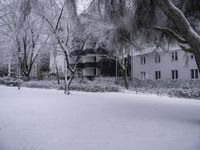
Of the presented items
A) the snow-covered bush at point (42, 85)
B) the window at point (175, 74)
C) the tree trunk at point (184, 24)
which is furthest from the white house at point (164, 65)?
the tree trunk at point (184, 24)

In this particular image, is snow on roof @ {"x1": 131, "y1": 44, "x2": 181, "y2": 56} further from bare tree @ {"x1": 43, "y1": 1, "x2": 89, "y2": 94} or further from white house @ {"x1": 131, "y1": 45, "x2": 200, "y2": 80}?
bare tree @ {"x1": 43, "y1": 1, "x2": 89, "y2": 94}

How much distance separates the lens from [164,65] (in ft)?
107

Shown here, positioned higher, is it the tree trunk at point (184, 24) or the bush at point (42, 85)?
the tree trunk at point (184, 24)

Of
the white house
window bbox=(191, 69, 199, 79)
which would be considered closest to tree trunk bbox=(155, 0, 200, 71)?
the white house

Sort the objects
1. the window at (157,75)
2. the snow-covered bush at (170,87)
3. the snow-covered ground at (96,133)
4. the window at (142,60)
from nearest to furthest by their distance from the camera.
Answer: the snow-covered ground at (96,133) → the snow-covered bush at (170,87) → the window at (157,75) → the window at (142,60)

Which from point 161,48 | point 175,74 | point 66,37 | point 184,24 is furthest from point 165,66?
point 184,24

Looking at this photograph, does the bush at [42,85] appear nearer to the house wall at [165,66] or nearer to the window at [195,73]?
the house wall at [165,66]

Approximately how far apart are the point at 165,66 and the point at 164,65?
0.73 feet

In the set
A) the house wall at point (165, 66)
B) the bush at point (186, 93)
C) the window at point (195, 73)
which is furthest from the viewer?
the house wall at point (165, 66)

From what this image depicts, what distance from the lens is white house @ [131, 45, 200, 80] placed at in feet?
95.3

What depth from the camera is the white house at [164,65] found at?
95.3 ft

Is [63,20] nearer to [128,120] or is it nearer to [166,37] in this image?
[166,37]

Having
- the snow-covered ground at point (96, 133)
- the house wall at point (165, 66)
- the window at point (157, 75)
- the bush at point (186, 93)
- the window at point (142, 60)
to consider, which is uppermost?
the window at point (142, 60)

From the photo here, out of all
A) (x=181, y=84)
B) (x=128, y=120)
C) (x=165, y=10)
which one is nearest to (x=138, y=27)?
(x=165, y=10)
